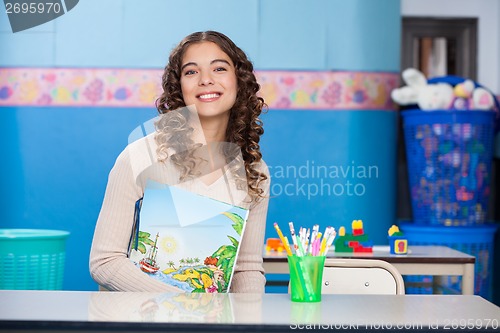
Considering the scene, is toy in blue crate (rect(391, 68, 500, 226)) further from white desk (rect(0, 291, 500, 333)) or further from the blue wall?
white desk (rect(0, 291, 500, 333))

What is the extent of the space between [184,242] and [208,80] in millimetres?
446

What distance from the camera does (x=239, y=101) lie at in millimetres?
2205

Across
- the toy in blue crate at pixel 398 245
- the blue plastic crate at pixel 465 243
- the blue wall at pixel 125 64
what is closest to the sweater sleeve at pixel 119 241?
the toy in blue crate at pixel 398 245

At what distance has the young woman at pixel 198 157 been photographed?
189 cm

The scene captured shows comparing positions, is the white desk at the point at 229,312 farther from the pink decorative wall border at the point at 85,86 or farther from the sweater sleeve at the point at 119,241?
the pink decorative wall border at the point at 85,86

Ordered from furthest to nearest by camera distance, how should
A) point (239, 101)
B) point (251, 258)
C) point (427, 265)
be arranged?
1. point (427, 265)
2. point (239, 101)
3. point (251, 258)

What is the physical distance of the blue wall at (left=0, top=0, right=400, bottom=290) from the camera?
4.29 m

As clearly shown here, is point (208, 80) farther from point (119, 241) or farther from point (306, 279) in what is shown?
point (306, 279)

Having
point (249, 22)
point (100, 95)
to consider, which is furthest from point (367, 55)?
point (100, 95)

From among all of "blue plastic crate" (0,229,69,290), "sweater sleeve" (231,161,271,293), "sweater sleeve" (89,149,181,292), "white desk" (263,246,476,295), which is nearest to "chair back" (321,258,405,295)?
"sweater sleeve" (231,161,271,293)

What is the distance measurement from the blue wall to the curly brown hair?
2.16 meters

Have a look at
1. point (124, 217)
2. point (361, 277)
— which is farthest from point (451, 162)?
point (124, 217)

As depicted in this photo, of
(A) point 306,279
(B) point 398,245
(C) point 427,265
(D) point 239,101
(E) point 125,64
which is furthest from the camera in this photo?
(E) point 125,64

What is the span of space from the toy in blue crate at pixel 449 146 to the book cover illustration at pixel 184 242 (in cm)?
261
